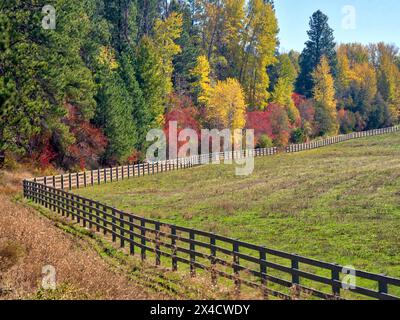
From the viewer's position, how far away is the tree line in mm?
39375

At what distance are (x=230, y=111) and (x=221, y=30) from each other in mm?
23680

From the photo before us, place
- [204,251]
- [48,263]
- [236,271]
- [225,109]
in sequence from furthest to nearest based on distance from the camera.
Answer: [225,109]
[204,251]
[48,263]
[236,271]

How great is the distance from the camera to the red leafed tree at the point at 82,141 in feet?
153

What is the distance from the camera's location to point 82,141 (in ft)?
156

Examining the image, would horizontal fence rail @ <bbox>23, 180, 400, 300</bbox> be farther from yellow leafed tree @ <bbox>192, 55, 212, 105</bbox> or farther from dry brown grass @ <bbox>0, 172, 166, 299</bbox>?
yellow leafed tree @ <bbox>192, 55, 212, 105</bbox>

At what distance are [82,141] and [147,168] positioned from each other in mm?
6812

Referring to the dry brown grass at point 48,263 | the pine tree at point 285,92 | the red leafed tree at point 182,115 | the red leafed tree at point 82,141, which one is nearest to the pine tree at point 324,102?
the pine tree at point 285,92

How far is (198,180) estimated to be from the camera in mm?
43438

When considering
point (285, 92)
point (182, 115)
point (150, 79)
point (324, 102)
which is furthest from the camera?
point (324, 102)

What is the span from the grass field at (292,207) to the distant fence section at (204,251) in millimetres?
1544

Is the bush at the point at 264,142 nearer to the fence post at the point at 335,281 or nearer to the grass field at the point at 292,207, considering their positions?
the grass field at the point at 292,207

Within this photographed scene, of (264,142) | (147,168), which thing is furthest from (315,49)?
(147,168)

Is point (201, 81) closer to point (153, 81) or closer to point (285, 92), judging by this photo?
point (153, 81)

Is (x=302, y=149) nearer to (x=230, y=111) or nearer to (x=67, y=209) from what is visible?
(x=230, y=111)
